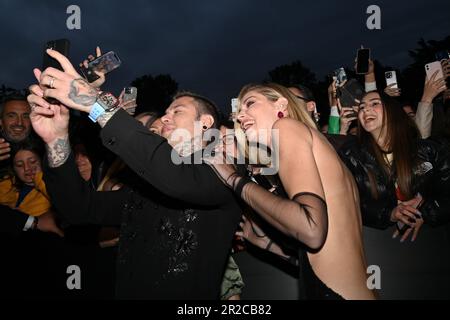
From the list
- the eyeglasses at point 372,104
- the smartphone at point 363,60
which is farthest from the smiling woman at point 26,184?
the smartphone at point 363,60

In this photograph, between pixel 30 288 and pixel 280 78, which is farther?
pixel 280 78

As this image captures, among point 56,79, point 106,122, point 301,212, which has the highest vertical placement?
point 56,79

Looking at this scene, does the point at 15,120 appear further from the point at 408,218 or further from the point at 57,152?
the point at 408,218

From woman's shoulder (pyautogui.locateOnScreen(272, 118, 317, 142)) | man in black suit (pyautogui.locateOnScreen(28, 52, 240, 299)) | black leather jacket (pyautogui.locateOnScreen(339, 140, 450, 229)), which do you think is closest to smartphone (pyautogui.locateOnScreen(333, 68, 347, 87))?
black leather jacket (pyautogui.locateOnScreen(339, 140, 450, 229))

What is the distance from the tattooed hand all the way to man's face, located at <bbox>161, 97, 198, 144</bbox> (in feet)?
3.06

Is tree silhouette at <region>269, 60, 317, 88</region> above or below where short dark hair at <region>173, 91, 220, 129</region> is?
above

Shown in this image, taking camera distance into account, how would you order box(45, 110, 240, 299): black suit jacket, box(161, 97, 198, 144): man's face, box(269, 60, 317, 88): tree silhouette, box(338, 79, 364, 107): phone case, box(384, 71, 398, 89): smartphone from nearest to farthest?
box(45, 110, 240, 299): black suit jacket < box(161, 97, 198, 144): man's face < box(338, 79, 364, 107): phone case < box(384, 71, 398, 89): smartphone < box(269, 60, 317, 88): tree silhouette

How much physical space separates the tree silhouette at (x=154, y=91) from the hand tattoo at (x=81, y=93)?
2026cm

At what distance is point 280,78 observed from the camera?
2558cm

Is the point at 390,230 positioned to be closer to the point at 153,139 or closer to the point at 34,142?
→ the point at 153,139

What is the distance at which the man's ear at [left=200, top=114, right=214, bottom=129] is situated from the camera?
276 centimetres

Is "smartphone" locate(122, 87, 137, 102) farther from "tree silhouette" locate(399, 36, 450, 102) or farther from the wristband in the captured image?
"tree silhouette" locate(399, 36, 450, 102)
